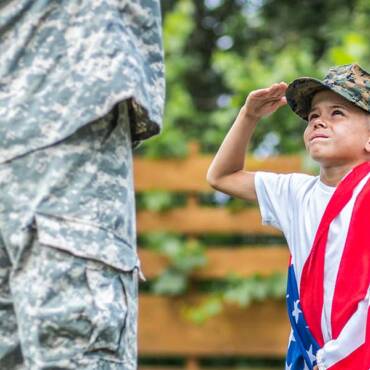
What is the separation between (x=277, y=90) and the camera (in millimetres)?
3113

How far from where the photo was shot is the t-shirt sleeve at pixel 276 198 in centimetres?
312

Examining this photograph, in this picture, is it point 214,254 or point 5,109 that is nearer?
point 5,109

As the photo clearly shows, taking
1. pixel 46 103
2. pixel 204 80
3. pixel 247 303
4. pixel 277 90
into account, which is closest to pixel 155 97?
pixel 46 103

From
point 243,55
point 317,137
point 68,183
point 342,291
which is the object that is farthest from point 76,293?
point 243,55

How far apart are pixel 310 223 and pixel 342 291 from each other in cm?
23

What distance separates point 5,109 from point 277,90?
0.83 metres

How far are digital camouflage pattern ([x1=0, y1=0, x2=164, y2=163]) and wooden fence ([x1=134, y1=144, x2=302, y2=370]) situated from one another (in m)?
3.79

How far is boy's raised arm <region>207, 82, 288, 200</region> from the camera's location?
10.4 ft

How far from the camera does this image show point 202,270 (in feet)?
21.0

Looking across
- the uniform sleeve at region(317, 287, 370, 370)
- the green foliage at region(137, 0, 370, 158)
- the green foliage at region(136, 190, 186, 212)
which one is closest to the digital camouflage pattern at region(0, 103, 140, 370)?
the uniform sleeve at region(317, 287, 370, 370)

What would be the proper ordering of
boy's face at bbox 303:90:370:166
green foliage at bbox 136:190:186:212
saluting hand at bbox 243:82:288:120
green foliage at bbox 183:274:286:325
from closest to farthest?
boy's face at bbox 303:90:370:166 < saluting hand at bbox 243:82:288:120 < green foliage at bbox 183:274:286:325 < green foliage at bbox 136:190:186:212

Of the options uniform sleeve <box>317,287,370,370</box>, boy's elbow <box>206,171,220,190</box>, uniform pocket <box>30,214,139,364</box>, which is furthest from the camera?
boy's elbow <box>206,171,220,190</box>

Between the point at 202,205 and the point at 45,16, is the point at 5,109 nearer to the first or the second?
the point at 45,16

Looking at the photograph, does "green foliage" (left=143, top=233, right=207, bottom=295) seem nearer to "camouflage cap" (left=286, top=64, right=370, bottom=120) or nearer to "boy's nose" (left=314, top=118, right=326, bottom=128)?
"camouflage cap" (left=286, top=64, right=370, bottom=120)
